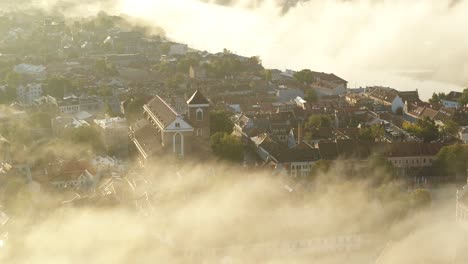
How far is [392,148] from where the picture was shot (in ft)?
27.6

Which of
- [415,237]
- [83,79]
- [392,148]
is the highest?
[83,79]

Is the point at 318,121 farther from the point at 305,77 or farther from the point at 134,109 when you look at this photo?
the point at 305,77

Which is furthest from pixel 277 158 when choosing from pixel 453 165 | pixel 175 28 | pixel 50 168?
pixel 175 28

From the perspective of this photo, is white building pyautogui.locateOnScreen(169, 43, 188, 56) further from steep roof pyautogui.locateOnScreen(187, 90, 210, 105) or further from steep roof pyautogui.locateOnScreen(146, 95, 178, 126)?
steep roof pyautogui.locateOnScreen(187, 90, 210, 105)

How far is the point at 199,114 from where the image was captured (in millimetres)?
8336

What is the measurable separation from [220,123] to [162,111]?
1.03 metres

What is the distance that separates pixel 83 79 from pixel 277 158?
5907mm

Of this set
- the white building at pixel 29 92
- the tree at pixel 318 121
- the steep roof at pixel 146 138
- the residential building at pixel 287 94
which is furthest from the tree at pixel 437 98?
the white building at pixel 29 92

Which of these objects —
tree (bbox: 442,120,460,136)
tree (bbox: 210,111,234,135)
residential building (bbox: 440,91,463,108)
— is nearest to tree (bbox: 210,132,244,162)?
tree (bbox: 210,111,234,135)

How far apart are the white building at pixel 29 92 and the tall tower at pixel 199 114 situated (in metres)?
4.55

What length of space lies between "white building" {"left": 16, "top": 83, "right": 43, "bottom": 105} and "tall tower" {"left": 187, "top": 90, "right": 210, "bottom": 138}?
455cm

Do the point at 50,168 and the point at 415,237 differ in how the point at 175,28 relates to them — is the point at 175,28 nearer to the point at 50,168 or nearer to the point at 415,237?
the point at 50,168

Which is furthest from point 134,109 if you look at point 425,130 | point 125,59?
point 125,59

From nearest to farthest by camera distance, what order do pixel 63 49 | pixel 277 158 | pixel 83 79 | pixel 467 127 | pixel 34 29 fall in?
pixel 277 158 < pixel 467 127 < pixel 83 79 < pixel 63 49 < pixel 34 29
